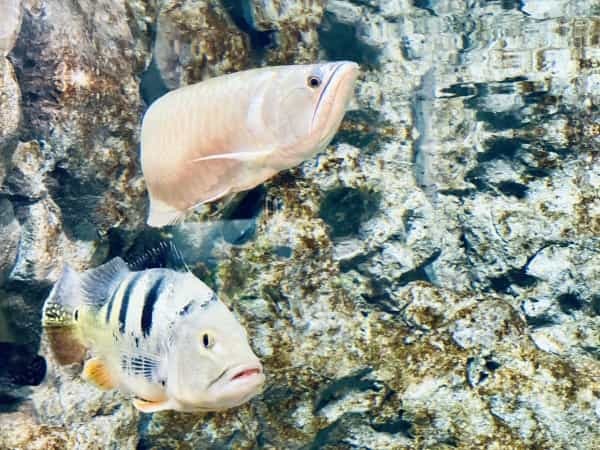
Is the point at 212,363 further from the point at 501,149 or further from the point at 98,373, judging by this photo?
the point at 501,149

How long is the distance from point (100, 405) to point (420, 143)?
4.44m

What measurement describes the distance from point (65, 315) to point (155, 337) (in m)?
0.42

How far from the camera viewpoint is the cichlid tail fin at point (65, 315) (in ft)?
7.36

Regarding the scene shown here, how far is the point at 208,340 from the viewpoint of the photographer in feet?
6.63

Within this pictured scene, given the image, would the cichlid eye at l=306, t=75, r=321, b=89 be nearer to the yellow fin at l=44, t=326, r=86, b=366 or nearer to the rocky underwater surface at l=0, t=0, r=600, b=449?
the yellow fin at l=44, t=326, r=86, b=366

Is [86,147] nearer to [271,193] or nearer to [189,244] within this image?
[189,244]

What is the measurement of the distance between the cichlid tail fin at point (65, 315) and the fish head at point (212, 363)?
18.8 inches

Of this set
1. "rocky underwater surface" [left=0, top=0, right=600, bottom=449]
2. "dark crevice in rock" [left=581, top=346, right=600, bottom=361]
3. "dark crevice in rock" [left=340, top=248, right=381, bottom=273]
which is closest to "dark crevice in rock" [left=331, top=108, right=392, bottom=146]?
"rocky underwater surface" [left=0, top=0, right=600, bottom=449]

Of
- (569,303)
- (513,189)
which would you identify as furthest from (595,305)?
(513,189)

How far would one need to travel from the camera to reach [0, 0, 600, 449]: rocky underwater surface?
4.05 metres

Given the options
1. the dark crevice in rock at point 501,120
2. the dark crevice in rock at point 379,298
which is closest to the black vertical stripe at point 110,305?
the dark crevice in rock at point 379,298

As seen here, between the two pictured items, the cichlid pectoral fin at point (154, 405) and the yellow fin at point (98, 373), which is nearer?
the cichlid pectoral fin at point (154, 405)

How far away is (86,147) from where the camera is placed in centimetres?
417

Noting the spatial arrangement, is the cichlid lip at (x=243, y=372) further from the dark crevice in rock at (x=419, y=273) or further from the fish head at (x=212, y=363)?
the dark crevice in rock at (x=419, y=273)
